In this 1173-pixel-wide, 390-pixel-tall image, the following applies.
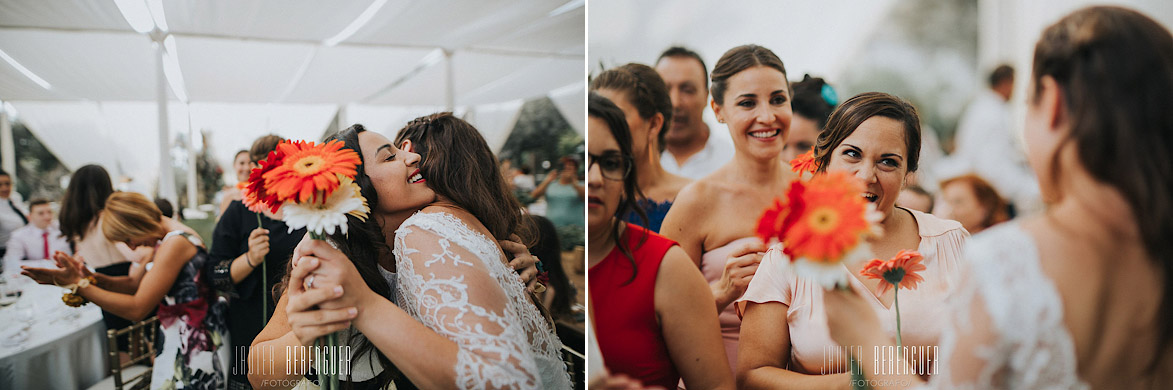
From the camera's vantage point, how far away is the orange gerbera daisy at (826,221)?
106 centimetres

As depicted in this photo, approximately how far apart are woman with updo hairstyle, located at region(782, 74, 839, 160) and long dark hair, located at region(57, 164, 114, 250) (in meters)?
3.37

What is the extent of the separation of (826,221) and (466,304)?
79 cm

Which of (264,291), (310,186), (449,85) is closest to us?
(310,186)

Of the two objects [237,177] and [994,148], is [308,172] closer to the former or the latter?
[994,148]

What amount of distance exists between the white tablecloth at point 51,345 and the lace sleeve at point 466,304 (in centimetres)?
257

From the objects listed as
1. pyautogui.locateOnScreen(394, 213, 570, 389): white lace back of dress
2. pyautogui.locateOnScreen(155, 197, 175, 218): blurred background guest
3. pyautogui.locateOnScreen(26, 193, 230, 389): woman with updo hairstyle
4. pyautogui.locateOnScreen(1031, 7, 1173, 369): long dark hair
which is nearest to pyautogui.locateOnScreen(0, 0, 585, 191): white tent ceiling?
pyautogui.locateOnScreen(155, 197, 175, 218): blurred background guest

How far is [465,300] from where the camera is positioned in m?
1.34

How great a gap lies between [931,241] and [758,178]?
1.58 feet

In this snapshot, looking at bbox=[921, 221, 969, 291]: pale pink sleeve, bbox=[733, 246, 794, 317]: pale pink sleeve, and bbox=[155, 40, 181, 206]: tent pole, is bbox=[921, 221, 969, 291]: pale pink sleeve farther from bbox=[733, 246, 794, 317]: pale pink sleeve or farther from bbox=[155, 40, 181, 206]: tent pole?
bbox=[155, 40, 181, 206]: tent pole

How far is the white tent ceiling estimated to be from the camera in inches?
113

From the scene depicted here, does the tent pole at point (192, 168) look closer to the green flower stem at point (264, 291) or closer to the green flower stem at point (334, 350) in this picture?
the green flower stem at point (264, 291)

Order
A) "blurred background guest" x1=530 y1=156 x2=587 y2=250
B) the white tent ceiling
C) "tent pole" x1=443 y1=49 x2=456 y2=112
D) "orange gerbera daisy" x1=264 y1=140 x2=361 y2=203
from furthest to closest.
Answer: "blurred background guest" x1=530 y1=156 x2=587 y2=250
"tent pole" x1=443 y1=49 x2=456 y2=112
the white tent ceiling
"orange gerbera daisy" x1=264 y1=140 x2=361 y2=203

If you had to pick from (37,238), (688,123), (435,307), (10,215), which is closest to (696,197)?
(688,123)

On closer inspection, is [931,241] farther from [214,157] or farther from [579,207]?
[214,157]
